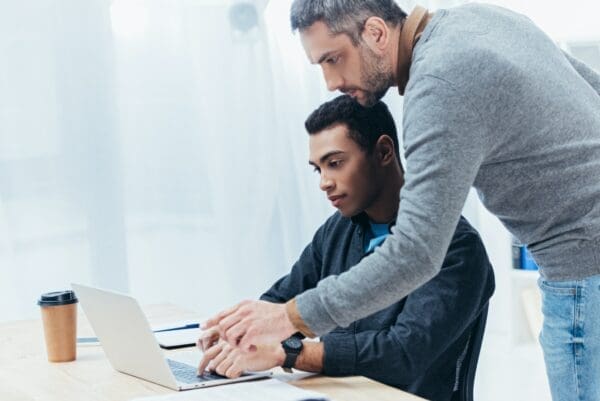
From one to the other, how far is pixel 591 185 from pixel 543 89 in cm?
20

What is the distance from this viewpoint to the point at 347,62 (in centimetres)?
163

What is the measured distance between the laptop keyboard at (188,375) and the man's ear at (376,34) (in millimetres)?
650

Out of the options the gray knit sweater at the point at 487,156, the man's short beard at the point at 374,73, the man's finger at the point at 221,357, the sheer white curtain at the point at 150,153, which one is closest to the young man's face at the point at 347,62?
the man's short beard at the point at 374,73

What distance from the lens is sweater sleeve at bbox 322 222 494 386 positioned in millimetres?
1568

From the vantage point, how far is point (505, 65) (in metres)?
1.46

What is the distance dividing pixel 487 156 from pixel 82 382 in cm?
82

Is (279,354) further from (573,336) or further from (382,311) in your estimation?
(573,336)

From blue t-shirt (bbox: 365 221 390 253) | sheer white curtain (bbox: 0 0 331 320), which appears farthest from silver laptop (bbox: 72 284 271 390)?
sheer white curtain (bbox: 0 0 331 320)


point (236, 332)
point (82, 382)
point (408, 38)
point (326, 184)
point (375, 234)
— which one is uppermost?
point (408, 38)

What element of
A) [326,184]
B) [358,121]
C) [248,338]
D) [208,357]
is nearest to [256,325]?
[248,338]

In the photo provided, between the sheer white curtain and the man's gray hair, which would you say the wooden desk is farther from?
the sheer white curtain

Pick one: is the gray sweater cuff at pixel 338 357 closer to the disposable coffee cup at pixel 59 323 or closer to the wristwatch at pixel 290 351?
the wristwatch at pixel 290 351

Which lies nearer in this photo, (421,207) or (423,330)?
(421,207)

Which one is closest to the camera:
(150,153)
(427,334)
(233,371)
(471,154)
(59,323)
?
(471,154)
